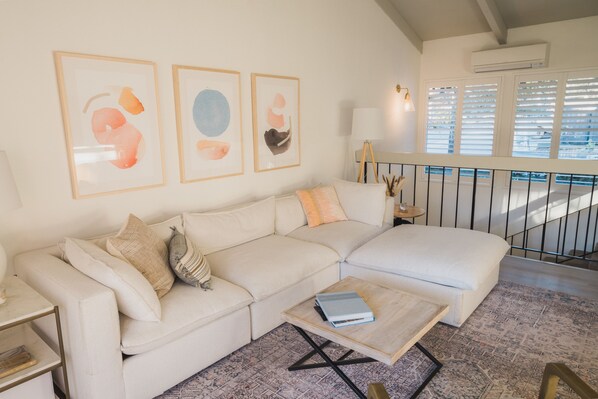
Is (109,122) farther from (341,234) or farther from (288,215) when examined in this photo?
(341,234)

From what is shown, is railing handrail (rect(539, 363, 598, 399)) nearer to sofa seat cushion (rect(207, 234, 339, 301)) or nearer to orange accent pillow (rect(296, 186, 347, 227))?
sofa seat cushion (rect(207, 234, 339, 301))

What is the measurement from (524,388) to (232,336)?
1641mm

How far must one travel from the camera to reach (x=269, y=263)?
9.34 feet

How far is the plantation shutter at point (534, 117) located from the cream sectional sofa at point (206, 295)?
298 cm

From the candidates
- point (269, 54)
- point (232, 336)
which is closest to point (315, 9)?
point (269, 54)

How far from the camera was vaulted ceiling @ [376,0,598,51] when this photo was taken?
15.6ft

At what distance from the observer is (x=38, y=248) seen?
8.09 feet

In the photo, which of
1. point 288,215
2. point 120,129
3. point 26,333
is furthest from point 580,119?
point 26,333

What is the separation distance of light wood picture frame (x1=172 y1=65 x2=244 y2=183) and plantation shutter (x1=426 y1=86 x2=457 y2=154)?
376cm

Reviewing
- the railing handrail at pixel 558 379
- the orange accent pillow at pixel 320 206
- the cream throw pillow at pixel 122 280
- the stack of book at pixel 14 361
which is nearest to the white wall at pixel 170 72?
the orange accent pillow at pixel 320 206

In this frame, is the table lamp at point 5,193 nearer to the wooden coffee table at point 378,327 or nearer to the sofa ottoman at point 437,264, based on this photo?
the wooden coffee table at point 378,327

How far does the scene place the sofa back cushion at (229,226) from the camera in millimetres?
2987

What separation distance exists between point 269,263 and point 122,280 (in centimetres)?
107

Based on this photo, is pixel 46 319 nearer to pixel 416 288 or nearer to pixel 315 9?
pixel 416 288
